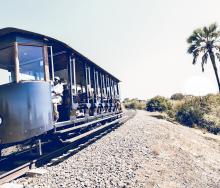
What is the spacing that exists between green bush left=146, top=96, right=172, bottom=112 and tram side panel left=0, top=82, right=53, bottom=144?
84.7ft

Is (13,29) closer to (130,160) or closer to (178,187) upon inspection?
(130,160)

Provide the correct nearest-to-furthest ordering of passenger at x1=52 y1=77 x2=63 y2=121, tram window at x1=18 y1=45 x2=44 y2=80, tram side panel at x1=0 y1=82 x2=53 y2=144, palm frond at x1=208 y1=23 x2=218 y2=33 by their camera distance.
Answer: tram side panel at x1=0 y1=82 x2=53 y2=144 → tram window at x1=18 y1=45 x2=44 y2=80 → passenger at x1=52 y1=77 x2=63 y2=121 → palm frond at x1=208 y1=23 x2=218 y2=33

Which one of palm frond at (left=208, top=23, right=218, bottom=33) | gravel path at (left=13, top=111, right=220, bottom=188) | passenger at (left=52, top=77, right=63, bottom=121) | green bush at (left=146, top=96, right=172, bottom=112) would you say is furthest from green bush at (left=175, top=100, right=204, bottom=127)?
passenger at (left=52, top=77, right=63, bottom=121)

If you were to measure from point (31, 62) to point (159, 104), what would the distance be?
26.9 m

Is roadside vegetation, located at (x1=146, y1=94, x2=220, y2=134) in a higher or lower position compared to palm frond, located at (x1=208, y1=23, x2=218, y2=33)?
lower

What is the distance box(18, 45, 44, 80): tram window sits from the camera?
6761 millimetres

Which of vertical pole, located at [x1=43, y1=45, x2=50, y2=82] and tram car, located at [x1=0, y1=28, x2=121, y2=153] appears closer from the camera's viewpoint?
tram car, located at [x1=0, y1=28, x2=121, y2=153]

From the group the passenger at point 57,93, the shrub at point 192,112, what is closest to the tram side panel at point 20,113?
the passenger at point 57,93

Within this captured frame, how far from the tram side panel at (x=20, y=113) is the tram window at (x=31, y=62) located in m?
0.43

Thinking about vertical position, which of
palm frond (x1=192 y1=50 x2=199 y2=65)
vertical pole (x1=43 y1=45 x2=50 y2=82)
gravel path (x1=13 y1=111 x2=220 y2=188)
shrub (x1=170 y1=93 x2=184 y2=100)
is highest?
palm frond (x1=192 y1=50 x2=199 y2=65)

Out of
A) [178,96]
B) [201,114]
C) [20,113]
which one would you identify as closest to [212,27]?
[201,114]

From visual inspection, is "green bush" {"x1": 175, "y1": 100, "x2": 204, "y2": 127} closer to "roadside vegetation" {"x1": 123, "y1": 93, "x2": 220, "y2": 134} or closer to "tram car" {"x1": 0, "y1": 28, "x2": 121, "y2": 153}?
"roadside vegetation" {"x1": 123, "y1": 93, "x2": 220, "y2": 134}

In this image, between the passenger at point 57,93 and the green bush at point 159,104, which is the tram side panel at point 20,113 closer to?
the passenger at point 57,93

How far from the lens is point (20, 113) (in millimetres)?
6293
